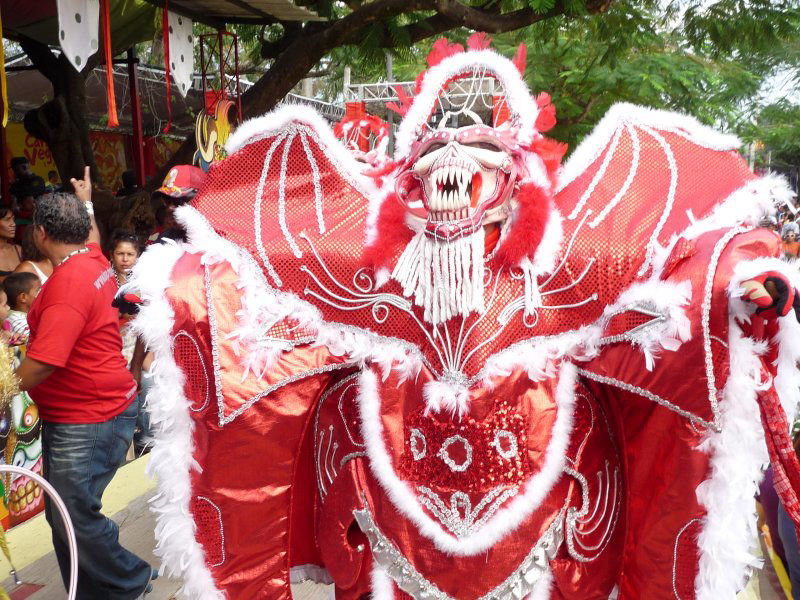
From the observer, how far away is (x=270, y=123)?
2.42 metres

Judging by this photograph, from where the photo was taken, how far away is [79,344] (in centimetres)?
297

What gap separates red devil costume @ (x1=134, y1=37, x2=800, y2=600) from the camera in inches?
78.2

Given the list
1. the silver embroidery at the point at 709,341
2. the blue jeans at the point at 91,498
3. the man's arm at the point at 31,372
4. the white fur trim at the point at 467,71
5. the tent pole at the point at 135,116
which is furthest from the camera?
the tent pole at the point at 135,116

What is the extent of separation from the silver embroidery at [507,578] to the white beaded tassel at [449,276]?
24.4 inches

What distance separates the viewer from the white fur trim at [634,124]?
2266 mm

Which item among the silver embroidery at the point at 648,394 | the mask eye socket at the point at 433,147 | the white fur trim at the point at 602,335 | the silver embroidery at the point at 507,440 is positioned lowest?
the silver embroidery at the point at 507,440

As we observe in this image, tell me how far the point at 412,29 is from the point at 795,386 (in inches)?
195

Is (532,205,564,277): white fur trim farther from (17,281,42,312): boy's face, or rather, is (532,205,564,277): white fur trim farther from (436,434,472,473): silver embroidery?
(17,281,42,312): boy's face

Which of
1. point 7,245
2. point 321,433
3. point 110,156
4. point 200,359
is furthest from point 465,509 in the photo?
point 110,156

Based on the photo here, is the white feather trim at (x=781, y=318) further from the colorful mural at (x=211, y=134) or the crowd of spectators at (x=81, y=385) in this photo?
the colorful mural at (x=211, y=134)

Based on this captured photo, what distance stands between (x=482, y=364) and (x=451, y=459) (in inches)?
10.4

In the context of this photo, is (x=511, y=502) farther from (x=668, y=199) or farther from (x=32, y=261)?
(x=32, y=261)

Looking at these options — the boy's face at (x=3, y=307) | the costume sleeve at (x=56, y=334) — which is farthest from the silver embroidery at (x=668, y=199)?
the boy's face at (x=3, y=307)

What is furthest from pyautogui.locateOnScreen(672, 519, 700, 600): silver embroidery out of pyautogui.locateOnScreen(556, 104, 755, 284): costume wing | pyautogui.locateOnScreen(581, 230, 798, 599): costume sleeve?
pyautogui.locateOnScreen(556, 104, 755, 284): costume wing
